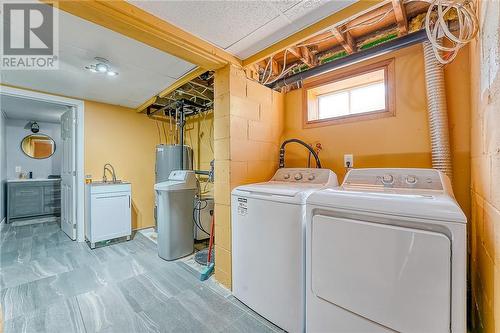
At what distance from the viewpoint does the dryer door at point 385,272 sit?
883 mm

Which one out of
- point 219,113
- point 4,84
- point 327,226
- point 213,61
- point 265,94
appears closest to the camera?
point 327,226

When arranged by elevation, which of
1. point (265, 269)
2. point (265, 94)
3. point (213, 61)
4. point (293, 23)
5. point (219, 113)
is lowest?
point (265, 269)

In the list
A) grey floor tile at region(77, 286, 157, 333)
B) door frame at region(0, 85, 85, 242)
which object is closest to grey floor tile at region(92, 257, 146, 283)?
grey floor tile at region(77, 286, 157, 333)

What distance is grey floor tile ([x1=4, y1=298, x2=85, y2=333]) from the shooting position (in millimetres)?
1442

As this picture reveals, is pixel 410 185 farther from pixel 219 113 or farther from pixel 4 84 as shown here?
pixel 4 84

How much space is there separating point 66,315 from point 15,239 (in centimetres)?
270

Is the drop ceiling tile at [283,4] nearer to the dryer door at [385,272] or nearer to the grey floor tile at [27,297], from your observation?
the dryer door at [385,272]

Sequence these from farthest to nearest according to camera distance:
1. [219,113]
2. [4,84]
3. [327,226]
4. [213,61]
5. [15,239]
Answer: [15,239]
[4,84]
[219,113]
[213,61]
[327,226]

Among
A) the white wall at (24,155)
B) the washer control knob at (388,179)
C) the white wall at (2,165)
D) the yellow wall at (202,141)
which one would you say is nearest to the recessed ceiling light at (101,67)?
the yellow wall at (202,141)

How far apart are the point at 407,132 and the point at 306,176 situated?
2.91 ft

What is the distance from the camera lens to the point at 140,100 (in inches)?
129

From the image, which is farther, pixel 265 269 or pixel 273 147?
pixel 273 147

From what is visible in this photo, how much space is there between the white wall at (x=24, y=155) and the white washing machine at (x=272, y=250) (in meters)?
5.50

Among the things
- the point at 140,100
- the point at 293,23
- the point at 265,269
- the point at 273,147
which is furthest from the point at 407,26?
the point at 140,100
